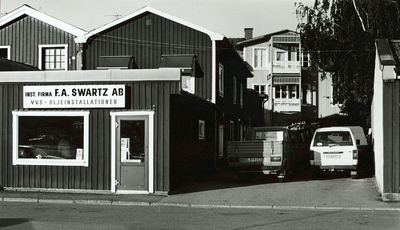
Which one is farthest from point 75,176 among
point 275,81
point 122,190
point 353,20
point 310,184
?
point 275,81

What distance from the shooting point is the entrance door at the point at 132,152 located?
16.7 meters

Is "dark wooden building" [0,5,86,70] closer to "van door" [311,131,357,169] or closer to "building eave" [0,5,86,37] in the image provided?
"building eave" [0,5,86,37]

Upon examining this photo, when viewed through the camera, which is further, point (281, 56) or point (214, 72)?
point (281, 56)

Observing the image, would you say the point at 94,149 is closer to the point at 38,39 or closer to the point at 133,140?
the point at 133,140

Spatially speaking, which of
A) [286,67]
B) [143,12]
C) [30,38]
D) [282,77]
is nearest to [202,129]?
[143,12]

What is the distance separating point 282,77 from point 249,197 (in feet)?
102

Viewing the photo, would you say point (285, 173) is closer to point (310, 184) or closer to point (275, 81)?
point (310, 184)

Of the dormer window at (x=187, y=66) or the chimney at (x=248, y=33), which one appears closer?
the dormer window at (x=187, y=66)

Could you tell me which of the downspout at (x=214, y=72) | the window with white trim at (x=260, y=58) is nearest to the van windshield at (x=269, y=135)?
the downspout at (x=214, y=72)

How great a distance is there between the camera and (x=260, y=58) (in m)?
48.9

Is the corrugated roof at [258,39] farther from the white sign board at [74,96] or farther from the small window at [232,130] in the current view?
the white sign board at [74,96]

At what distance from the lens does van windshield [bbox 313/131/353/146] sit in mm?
21267

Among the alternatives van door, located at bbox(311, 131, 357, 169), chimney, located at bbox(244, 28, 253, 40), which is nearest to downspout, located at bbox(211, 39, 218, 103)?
van door, located at bbox(311, 131, 357, 169)

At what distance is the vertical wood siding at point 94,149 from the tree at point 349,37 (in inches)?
761
